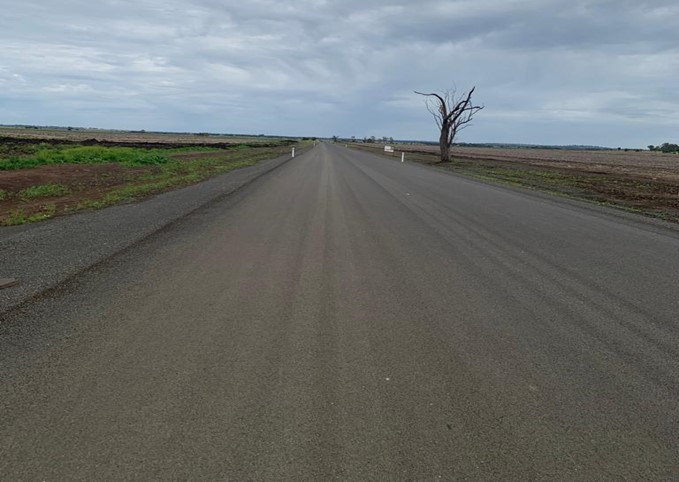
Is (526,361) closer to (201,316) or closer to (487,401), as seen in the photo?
(487,401)

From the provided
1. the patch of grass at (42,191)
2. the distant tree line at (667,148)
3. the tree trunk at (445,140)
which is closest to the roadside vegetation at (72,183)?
the patch of grass at (42,191)

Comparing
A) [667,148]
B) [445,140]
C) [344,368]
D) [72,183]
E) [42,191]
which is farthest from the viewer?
[667,148]

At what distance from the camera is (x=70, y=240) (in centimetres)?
810

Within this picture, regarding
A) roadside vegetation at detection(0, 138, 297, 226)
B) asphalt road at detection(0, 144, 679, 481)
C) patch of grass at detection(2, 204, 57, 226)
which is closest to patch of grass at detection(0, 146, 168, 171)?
roadside vegetation at detection(0, 138, 297, 226)

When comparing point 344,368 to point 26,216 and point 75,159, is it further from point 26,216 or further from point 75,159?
point 75,159

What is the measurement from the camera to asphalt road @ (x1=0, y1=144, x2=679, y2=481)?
8.66 feet

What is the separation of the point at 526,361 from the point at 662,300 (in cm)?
287

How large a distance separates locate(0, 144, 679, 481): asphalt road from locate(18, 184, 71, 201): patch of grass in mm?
9139

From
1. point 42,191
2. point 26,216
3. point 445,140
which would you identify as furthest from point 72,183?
point 445,140

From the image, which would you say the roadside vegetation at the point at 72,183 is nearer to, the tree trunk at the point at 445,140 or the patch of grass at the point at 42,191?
the patch of grass at the point at 42,191

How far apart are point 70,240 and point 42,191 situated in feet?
29.8

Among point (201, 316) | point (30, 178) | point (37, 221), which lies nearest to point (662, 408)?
point (201, 316)

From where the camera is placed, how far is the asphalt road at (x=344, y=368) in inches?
104

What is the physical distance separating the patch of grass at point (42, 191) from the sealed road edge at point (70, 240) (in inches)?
170
